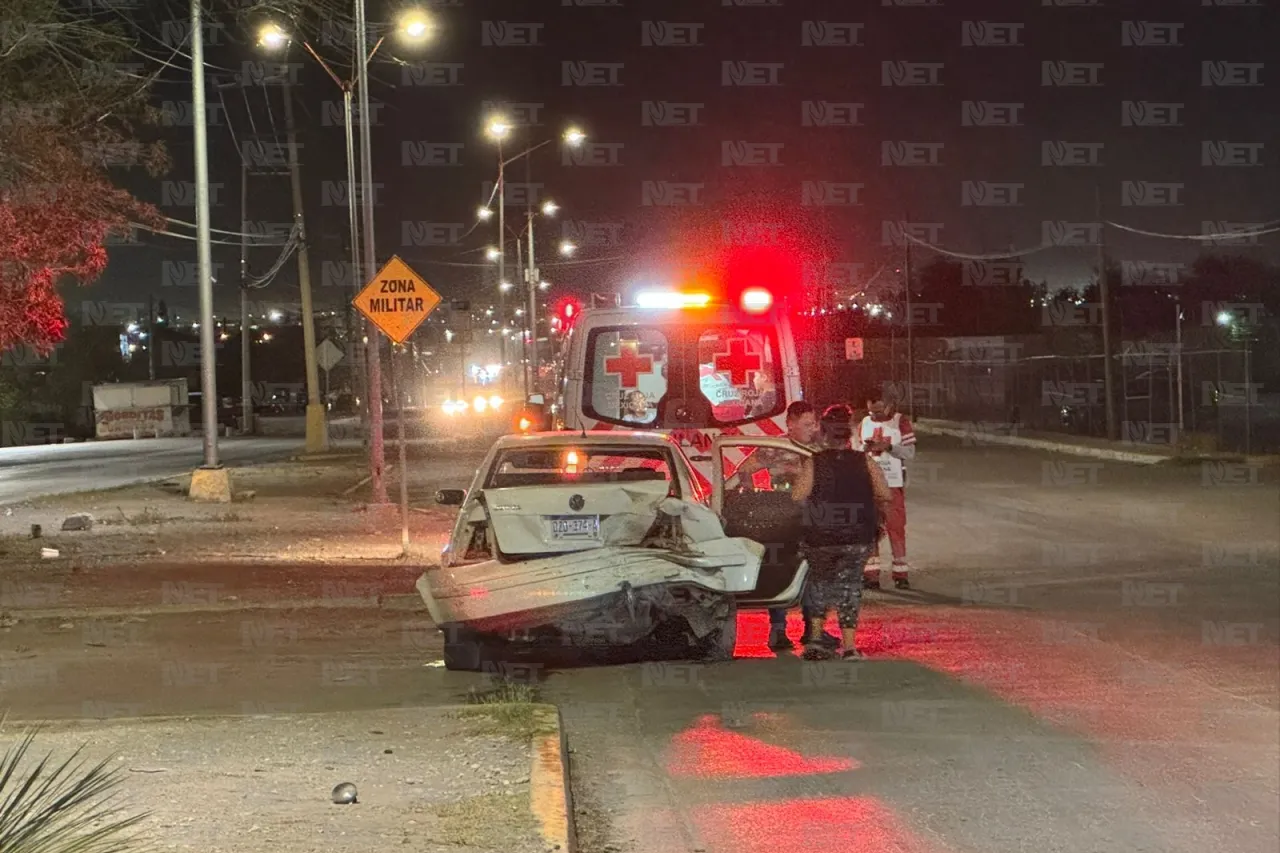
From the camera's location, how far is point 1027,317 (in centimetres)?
9750

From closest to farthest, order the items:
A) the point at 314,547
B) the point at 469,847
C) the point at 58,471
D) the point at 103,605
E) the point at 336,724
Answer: the point at 469,847 < the point at 336,724 < the point at 103,605 < the point at 314,547 < the point at 58,471

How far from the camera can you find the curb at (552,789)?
215 inches

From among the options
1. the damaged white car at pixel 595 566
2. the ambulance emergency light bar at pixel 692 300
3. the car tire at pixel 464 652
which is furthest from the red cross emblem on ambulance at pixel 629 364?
the car tire at pixel 464 652

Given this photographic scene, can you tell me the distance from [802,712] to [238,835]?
12.3 ft

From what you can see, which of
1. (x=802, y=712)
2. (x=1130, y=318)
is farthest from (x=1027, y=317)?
(x=802, y=712)

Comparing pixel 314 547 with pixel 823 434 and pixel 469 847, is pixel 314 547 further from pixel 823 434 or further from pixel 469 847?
A: pixel 469 847

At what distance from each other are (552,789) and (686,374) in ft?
25.1

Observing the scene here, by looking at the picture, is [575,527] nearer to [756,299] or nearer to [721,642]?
[721,642]

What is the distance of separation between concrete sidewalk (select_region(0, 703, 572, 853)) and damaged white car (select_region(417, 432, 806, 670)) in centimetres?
92

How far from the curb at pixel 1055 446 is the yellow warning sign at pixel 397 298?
61.9ft

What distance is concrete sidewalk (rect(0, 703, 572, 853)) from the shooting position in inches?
213

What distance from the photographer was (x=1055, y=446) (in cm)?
3459

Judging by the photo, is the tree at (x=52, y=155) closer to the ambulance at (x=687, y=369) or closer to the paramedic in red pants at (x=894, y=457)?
the ambulance at (x=687, y=369)

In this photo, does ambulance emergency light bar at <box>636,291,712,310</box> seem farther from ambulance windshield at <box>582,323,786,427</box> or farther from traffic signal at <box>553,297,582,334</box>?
traffic signal at <box>553,297,582,334</box>
